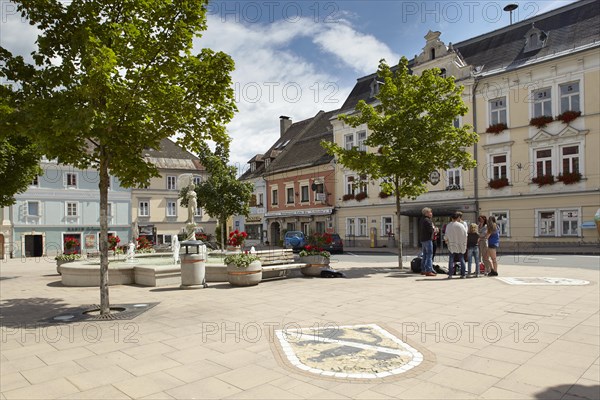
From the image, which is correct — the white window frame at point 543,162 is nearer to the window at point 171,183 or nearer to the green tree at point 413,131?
the green tree at point 413,131

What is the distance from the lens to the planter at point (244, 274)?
12.1 m

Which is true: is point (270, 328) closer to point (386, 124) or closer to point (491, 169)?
point (386, 124)

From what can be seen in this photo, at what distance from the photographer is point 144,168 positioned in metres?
9.53

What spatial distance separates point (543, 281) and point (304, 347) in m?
8.84

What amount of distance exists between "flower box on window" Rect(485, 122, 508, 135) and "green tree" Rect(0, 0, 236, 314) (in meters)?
25.6

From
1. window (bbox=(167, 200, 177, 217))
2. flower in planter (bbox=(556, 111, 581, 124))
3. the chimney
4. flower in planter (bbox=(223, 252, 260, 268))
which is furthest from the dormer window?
window (bbox=(167, 200, 177, 217))

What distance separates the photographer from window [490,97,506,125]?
101ft

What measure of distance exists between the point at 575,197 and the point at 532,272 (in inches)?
600

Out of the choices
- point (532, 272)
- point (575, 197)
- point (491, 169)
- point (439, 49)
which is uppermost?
point (439, 49)

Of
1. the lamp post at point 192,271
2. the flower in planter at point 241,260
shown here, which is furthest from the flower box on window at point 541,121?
the lamp post at point 192,271

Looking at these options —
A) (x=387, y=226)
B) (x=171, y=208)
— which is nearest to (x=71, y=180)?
(x=171, y=208)

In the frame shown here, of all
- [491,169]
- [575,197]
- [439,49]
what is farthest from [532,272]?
[439,49]

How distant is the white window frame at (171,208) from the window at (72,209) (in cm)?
941

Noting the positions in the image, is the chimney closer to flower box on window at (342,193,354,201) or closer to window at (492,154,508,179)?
flower box on window at (342,193,354,201)
